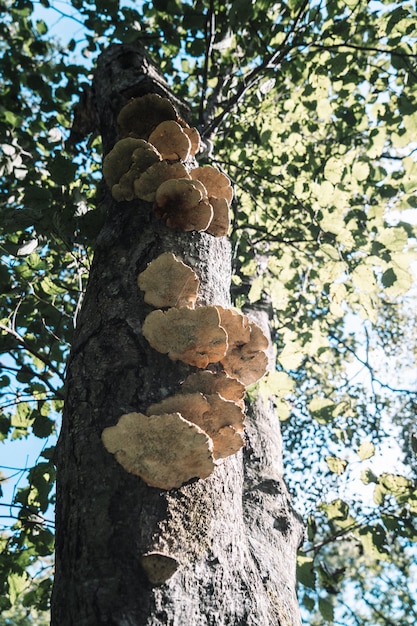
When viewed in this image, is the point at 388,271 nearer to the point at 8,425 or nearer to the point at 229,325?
the point at 229,325

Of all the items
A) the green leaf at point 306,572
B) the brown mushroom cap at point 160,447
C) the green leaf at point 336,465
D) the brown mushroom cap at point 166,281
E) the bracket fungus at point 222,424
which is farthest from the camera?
the green leaf at point 336,465

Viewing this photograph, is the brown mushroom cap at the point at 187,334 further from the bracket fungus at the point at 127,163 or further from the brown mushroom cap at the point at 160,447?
the bracket fungus at the point at 127,163

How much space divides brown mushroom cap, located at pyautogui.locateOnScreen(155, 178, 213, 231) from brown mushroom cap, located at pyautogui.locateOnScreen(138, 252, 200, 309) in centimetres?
26

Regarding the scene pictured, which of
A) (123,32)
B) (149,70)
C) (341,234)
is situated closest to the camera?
(149,70)

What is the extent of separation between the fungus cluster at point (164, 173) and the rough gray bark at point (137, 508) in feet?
0.17

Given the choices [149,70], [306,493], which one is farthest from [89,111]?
[306,493]

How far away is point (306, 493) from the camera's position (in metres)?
8.36

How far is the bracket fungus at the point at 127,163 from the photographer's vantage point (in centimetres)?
188

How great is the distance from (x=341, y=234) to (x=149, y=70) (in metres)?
1.44

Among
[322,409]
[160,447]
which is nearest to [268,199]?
[322,409]

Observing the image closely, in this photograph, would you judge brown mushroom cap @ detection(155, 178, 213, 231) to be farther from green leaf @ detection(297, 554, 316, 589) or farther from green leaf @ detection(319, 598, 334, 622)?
green leaf @ detection(319, 598, 334, 622)

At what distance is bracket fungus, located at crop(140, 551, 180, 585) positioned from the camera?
42.9 inches

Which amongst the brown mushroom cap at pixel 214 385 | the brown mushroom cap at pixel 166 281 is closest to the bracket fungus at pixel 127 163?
the brown mushroom cap at pixel 166 281

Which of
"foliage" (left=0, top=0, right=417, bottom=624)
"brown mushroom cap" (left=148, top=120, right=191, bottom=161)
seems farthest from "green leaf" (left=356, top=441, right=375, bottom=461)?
"brown mushroom cap" (left=148, top=120, right=191, bottom=161)
